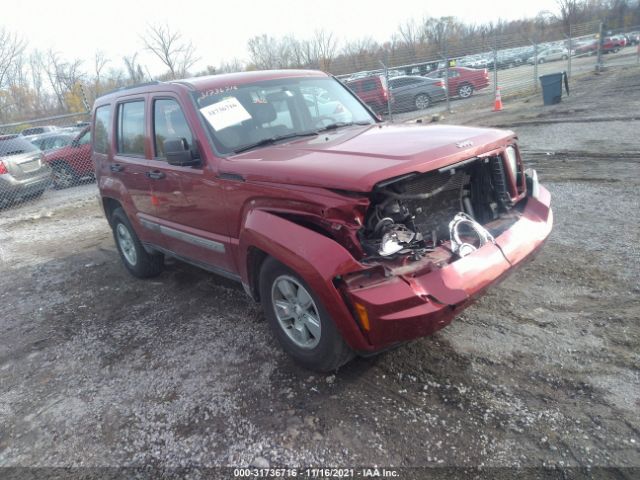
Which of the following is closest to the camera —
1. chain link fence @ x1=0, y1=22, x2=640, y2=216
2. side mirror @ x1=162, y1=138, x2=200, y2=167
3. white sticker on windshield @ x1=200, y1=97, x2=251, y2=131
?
side mirror @ x1=162, y1=138, x2=200, y2=167

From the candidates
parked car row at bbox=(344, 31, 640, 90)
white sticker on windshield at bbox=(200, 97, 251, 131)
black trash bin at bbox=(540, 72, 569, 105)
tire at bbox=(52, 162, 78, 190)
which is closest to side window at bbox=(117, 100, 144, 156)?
white sticker on windshield at bbox=(200, 97, 251, 131)

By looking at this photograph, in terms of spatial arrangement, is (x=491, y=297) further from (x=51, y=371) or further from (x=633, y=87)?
(x=633, y=87)

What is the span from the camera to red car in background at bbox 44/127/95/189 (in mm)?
13016

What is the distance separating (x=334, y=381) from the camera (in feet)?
10.6

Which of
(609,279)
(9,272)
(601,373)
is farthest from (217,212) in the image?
(9,272)

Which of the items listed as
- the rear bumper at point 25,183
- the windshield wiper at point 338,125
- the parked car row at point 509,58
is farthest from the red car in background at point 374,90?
the windshield wiper at point 338,125

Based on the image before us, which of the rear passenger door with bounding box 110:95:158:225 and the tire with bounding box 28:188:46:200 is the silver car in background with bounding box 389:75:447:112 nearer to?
the tire with bounding box 28:188:46:200

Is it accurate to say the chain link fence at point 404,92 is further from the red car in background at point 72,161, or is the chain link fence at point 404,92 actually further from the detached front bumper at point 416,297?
the detached front bumper at point 416,297

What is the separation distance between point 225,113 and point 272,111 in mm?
426

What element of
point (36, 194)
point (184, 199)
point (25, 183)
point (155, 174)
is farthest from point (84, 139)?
point (184, 199)

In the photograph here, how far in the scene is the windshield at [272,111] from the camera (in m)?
3.86

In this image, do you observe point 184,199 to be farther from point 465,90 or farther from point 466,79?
point 465,90

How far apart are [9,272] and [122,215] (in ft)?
8.31

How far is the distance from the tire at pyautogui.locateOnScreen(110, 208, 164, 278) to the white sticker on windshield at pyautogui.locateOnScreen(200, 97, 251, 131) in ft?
6.95
